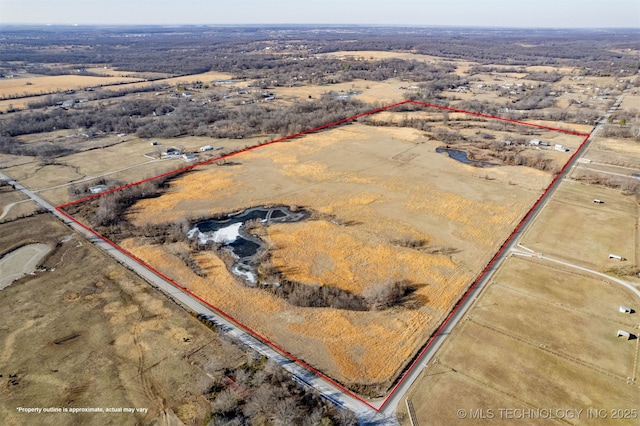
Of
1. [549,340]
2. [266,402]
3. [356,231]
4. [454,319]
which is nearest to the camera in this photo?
[266,402]

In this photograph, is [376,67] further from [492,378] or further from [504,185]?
[492,378]

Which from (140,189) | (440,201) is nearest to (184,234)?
(140,189)

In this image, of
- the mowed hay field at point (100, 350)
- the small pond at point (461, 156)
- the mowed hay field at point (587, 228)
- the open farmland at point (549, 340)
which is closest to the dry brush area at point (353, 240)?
the open farmland at point (549, 340)

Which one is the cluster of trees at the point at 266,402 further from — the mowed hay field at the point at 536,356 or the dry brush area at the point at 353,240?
the mowed hay field at the point at 536,356

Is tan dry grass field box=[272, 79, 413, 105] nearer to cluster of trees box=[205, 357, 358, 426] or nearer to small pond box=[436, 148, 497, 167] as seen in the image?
small pond box=[436, 148, 497, 167]

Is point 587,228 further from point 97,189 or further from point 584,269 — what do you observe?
point 97,189

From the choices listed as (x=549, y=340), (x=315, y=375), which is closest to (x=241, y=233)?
(x=315, y=375)
